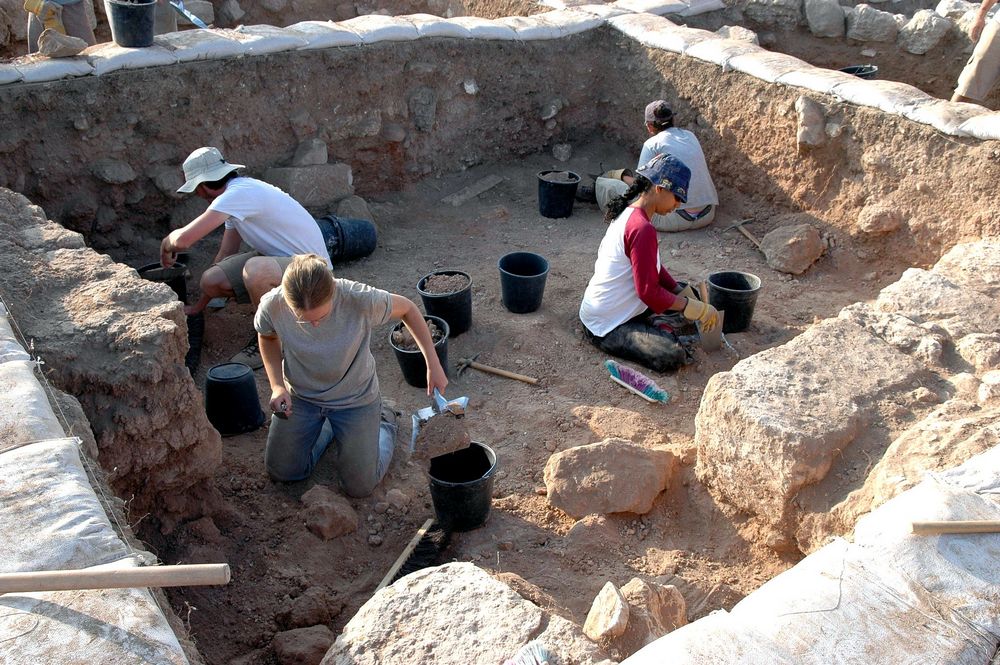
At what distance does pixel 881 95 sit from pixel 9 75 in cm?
640

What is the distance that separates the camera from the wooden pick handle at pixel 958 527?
275 cm

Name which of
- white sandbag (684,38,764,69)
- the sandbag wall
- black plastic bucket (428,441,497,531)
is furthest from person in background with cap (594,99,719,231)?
the sandbag wall

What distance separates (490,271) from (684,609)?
4.01 metres

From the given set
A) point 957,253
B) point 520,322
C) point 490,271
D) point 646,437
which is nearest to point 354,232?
point 490,271

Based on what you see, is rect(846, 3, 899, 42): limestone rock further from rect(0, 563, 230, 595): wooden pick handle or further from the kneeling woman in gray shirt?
rect(0, 563, 230, 595): wooden pick handle

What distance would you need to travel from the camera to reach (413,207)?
25.9 feet

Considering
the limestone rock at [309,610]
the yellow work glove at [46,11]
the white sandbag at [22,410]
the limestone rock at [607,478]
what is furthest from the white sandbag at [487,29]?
the white sandbag at [22,410]

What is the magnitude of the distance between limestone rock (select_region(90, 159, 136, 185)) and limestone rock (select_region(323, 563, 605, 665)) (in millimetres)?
4859

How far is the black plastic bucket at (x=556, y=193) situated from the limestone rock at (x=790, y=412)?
3.63 m

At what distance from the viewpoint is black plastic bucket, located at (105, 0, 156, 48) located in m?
6.33

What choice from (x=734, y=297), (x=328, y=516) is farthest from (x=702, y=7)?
(x=328, y=516)

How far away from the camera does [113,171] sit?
6.46 metres

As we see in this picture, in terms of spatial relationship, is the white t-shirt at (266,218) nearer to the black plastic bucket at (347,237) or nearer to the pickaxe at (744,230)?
the black plastic bucket at (347,237)

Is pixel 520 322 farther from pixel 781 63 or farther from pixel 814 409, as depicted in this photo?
pixel 781 63
